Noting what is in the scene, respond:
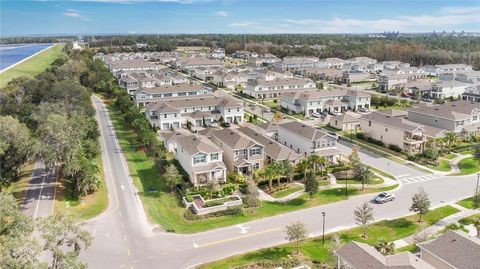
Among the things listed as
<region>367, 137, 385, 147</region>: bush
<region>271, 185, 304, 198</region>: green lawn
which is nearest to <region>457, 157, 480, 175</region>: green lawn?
<region>367, 137, 385, 147</region>: bush

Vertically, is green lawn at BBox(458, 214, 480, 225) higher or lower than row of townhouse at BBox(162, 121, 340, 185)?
lower

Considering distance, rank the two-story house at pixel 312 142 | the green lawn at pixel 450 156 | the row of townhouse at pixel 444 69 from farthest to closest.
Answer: the row of townhouse at pixel 444 69
the green lawn at pixel 450 156
the two-story house at pixel 312 142

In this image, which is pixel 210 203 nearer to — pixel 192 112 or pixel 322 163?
pixel 322 163

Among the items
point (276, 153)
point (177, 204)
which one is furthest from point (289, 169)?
point (177, 204)

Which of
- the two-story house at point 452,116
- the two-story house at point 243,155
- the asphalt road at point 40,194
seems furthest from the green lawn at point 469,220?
the asphalt road at point 40,194

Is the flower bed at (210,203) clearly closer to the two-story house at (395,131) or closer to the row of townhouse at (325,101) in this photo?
the two-story house at (395,131)

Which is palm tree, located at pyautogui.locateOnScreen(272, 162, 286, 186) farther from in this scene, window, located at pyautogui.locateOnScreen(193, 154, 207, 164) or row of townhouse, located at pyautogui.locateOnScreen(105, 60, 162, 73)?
row of townhouse, located at pyautogui.locateOnScreen(105, 60, 162, 73)
